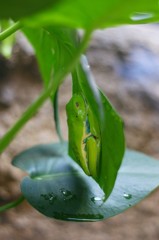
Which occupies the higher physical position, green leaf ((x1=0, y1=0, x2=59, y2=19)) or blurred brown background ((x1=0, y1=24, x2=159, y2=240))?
green leaf ((x1=0, y1=0, x2=59, y2=19))

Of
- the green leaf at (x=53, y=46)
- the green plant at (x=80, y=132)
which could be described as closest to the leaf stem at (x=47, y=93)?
the green plant at (x=80, y=132)

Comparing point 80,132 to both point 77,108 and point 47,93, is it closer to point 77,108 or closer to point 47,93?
point 77,108

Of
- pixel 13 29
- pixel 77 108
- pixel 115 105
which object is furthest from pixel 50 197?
pixel 115 105

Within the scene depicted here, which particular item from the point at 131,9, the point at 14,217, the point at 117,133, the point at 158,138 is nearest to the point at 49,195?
the point at 117,133

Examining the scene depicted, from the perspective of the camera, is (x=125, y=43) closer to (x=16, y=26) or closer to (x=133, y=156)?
(x=133, y=156)

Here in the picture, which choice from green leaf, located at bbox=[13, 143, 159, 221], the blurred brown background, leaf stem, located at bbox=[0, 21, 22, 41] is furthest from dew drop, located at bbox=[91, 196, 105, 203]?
the blurred brown background

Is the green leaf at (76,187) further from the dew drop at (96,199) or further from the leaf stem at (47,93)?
the leaf stem at (47,93)

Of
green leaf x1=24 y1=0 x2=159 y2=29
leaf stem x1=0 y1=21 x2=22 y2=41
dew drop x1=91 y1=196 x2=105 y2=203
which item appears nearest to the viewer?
green leaf x1=24 y1=0 x2=159 y2=29

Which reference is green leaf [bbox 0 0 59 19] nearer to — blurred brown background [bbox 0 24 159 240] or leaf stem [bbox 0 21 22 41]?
leaf stem [bbox 0 21 22 41]
